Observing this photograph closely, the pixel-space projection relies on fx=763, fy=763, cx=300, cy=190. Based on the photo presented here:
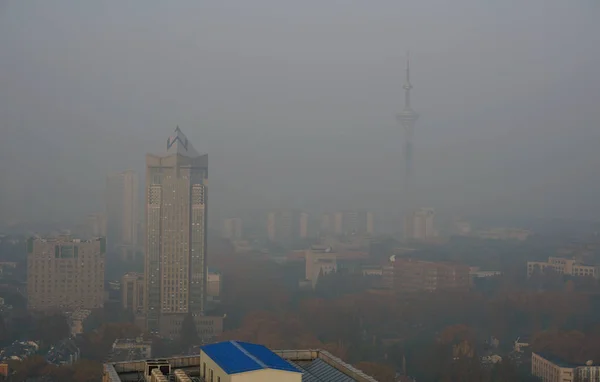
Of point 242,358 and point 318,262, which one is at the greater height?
point 242,358

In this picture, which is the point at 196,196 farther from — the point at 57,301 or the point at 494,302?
the point at 494,302

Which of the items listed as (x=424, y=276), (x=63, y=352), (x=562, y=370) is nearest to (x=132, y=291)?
(x=63, y=352)

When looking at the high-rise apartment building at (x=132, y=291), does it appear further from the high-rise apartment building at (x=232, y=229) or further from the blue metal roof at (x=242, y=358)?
the blue metal roof at (x=242, y=358)

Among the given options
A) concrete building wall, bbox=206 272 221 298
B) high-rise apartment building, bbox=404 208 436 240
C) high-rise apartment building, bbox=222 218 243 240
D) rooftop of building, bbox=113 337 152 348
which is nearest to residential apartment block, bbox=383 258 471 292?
high-rise apartment building, bbox=404 208 436 240

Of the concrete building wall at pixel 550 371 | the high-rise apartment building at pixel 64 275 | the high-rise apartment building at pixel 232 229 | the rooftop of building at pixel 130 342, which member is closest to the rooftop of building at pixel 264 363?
the concrete building wall at pixel 550 371

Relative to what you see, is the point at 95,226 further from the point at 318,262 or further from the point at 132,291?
the point at 318,262
